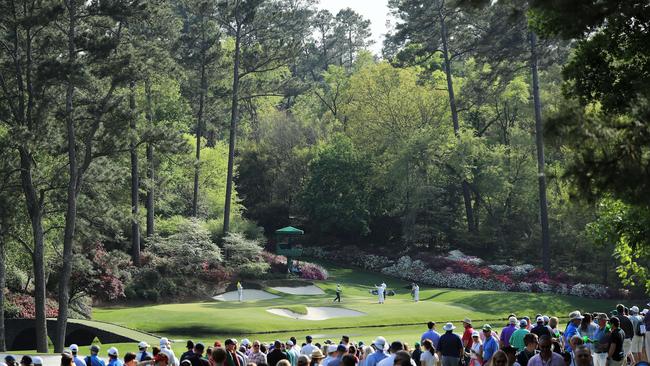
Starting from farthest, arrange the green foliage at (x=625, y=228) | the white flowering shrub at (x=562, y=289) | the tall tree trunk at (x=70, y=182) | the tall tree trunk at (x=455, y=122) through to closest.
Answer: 1. the tall tree trunk at (x=455, y=122)
2. the white flowering shrub at (x=562, y=289)
3. the tall tree trunk at (x=70, y=182)
4. the green foliage at (x=625, y=228)

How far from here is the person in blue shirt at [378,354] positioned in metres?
14.6

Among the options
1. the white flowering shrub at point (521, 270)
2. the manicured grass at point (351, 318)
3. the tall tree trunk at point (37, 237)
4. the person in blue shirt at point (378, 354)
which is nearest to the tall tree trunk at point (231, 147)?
the manicured grass at point (351, 318)

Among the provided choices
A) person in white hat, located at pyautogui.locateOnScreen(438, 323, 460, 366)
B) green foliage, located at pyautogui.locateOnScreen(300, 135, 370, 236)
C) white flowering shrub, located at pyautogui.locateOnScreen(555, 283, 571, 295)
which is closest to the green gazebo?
green foliage, located at pyautogui.locateOnScreen(300, 135, 370, 236)

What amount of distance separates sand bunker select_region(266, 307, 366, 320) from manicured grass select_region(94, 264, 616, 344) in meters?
0.52

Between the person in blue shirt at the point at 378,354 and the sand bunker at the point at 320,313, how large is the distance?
1047 inches

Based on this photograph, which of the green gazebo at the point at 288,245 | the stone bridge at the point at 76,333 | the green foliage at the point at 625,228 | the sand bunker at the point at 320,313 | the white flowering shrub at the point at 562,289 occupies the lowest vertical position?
the stone bridge at the point at 76,333

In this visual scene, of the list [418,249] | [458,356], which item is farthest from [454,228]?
[458,356]

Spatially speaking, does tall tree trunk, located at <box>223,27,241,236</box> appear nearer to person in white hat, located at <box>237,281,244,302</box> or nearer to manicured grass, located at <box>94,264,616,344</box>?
person in white hat, located at <box>237,281,244,302</box>

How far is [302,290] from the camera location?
5288 centimetres

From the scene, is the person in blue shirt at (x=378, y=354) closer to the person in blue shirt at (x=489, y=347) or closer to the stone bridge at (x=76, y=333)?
the person in blue shirt at (x=489, y=347)

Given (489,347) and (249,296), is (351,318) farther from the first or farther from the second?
(489,347)

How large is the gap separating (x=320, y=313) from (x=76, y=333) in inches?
443

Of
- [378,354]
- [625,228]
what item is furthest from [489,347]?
[378,354]

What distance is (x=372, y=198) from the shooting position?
222 feet
